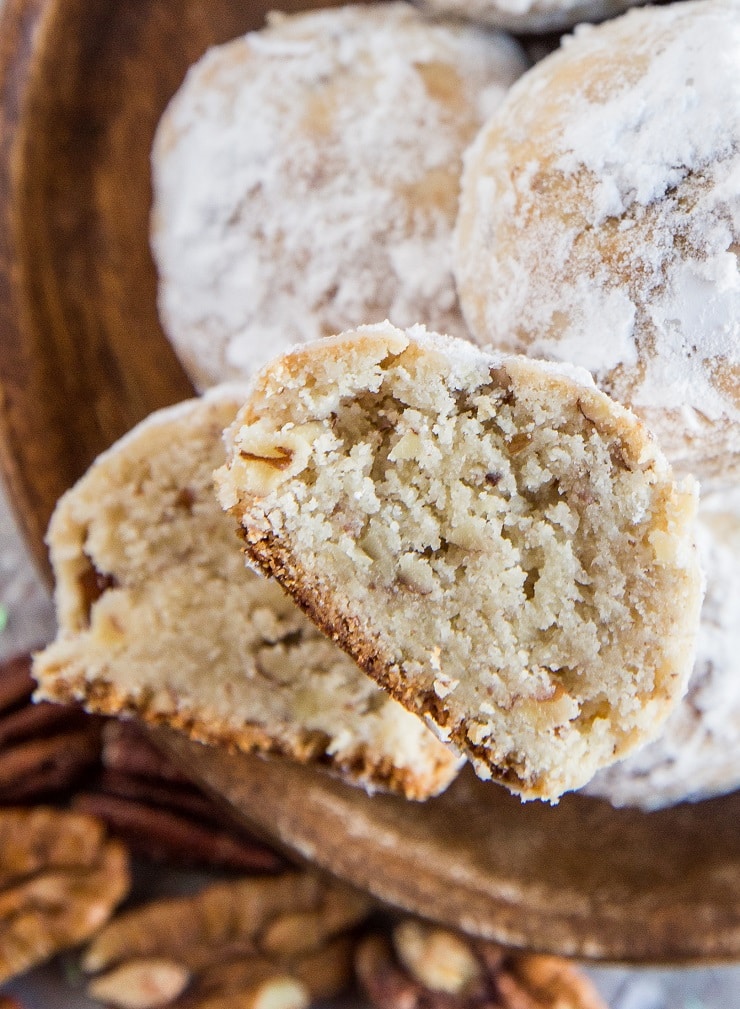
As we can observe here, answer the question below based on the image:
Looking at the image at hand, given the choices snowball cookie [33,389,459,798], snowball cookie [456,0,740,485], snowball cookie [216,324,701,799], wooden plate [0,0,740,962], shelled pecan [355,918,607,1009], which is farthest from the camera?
shelled pecan [355,918,607,1009]

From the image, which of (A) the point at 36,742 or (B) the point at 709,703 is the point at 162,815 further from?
(B) the point at 709,703

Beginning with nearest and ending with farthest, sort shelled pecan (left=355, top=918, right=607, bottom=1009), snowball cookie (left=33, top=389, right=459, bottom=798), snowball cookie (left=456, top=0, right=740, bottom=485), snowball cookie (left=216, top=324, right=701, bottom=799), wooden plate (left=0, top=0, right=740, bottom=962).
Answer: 1. snowball cookie (left=216, top=324, right=701, bottom=799)
2. snowball cookie (left=456, top=0, right=740, bottom=485)
3. snowball cookie (left=33, top=389, right=459, bottom=798)
4. wooden plate (left=0, top=0, right=740, bottom=962)
5. shelled pecan (left=355, top=918, right=607, bottom=1009)

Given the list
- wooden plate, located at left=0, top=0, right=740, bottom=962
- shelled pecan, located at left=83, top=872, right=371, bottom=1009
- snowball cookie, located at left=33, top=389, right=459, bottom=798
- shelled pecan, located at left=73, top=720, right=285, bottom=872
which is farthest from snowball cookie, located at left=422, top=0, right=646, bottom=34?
shelled pecan, located at left=83, top=872, right=371, bottom=1009

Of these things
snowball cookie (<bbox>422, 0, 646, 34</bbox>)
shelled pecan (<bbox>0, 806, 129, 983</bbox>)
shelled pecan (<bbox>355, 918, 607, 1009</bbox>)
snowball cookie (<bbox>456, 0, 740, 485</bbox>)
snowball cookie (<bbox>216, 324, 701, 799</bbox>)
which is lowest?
shelled pecan (<bbox>355, 918, 607, 1009</bbox>)

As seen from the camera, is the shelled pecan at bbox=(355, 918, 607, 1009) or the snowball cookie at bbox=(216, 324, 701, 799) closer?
the snowball cookie at bbox=(216, 324, 701, 799)

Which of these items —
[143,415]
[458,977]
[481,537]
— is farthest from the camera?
[458,977]

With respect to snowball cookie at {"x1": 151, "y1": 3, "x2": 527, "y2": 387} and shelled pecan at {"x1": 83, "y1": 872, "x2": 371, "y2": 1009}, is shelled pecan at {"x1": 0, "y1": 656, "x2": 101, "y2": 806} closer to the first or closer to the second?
shelled pecan at {"x1": 83, "y1": 872, "x2": 371, "y2": 1009}

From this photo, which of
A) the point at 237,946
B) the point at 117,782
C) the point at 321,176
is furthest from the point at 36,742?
the point at 321,176

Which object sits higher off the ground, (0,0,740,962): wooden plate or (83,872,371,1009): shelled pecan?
(0,0,740,962): wooden plate
